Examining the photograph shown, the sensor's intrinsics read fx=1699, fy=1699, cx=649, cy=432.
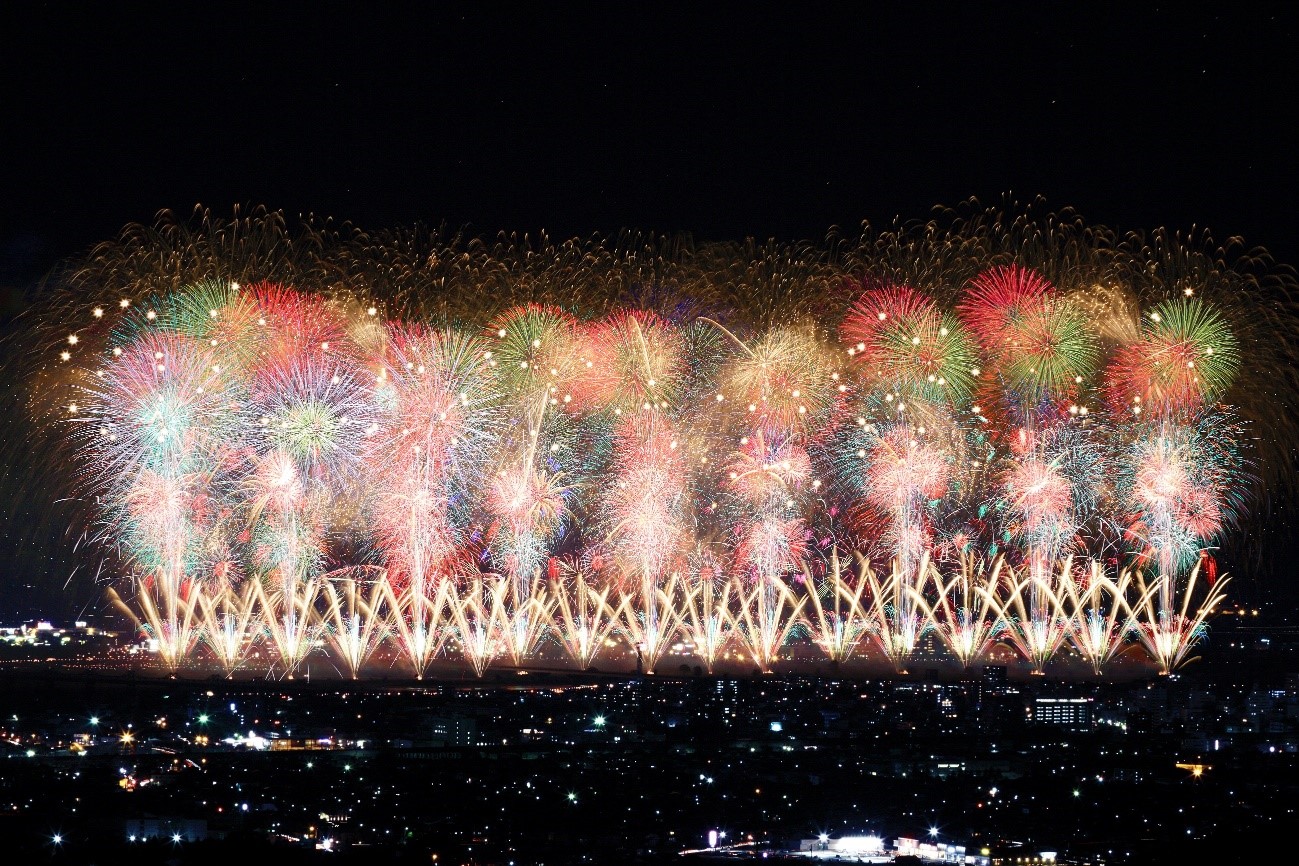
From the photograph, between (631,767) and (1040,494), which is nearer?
(1040,494)

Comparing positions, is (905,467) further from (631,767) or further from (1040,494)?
(631,767)

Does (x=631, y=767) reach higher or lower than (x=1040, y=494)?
lower

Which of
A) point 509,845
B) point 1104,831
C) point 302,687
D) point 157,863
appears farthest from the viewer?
point 302,687

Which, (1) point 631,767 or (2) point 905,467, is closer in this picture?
(2) point 905,467

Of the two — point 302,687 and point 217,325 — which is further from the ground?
point 217,325

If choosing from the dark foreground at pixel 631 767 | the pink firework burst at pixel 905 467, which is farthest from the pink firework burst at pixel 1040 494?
the dark foreground at pixel 631 767

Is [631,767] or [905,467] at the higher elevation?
[905,467]

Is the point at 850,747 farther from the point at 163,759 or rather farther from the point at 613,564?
the point at 163,759

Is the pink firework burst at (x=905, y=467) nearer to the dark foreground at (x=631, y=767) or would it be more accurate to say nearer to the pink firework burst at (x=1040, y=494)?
the pink firework burst at (x=1040, y=494)

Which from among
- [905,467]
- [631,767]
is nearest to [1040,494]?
[905,467]

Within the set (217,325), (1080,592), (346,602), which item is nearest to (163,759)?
(346,602)

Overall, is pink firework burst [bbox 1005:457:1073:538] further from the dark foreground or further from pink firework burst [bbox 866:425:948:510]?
the dark foreground
